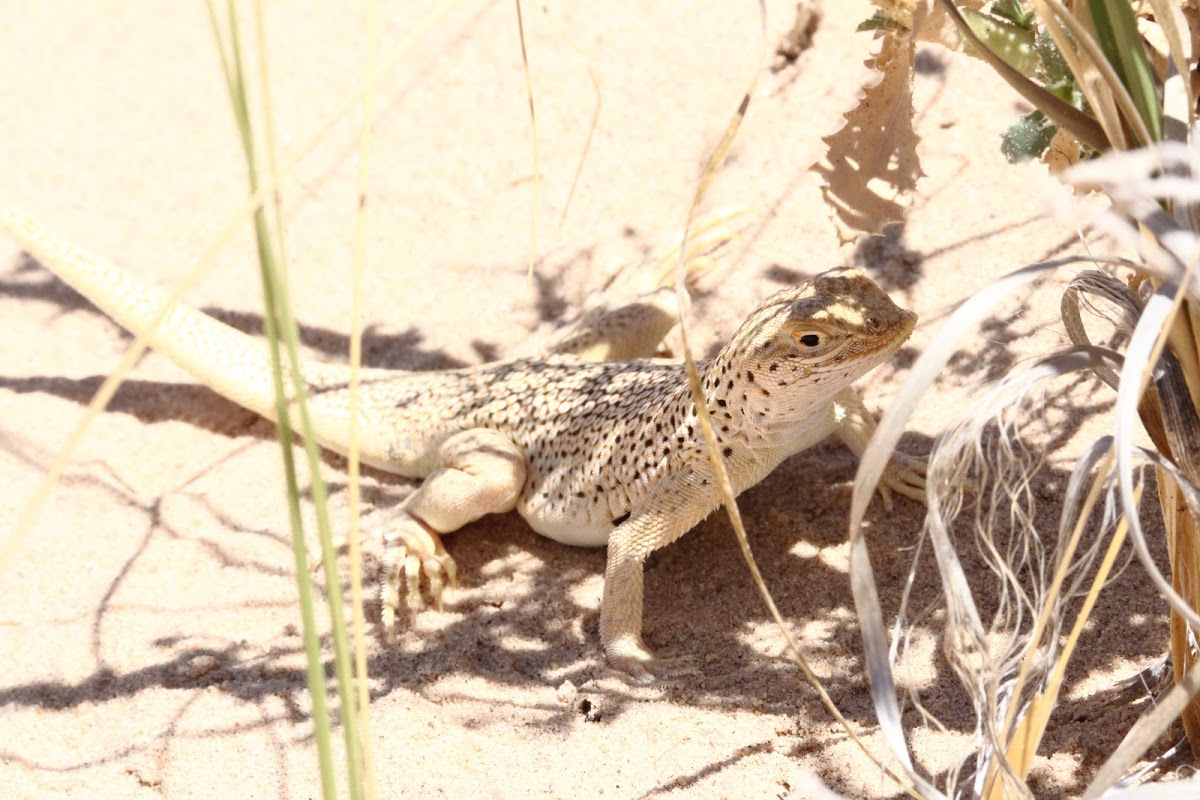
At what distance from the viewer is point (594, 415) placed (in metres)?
3.98

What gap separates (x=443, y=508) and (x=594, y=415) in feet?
1.92

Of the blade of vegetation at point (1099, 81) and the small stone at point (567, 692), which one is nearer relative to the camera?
the blade of vegetation at point (1099, 81)

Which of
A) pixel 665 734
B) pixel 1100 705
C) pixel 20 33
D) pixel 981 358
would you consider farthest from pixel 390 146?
pixel 1100 705

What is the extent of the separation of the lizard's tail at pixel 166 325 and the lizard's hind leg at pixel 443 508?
2.77 ft

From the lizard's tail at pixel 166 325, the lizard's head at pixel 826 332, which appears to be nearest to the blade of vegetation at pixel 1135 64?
the lizard's head at pixel 826 332

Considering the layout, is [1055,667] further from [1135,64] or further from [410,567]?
[410,567]

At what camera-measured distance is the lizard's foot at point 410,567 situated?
3787mm

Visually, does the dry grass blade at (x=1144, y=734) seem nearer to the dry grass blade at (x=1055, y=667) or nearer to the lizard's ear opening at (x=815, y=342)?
the dry grass blade at (x=1055, y=667)

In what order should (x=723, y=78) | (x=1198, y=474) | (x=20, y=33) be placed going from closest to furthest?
(x=1198, y=474), (x=723, y=78), (x=20, y=33)

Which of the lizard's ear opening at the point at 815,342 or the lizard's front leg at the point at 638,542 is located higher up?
the lizard's ear opening at the point at 815,342

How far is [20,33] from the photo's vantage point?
21.5ft

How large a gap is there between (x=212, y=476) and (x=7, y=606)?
35.3 inches

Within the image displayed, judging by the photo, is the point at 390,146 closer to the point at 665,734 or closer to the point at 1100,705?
the point at 665,734

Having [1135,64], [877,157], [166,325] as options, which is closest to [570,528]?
[877,157]
